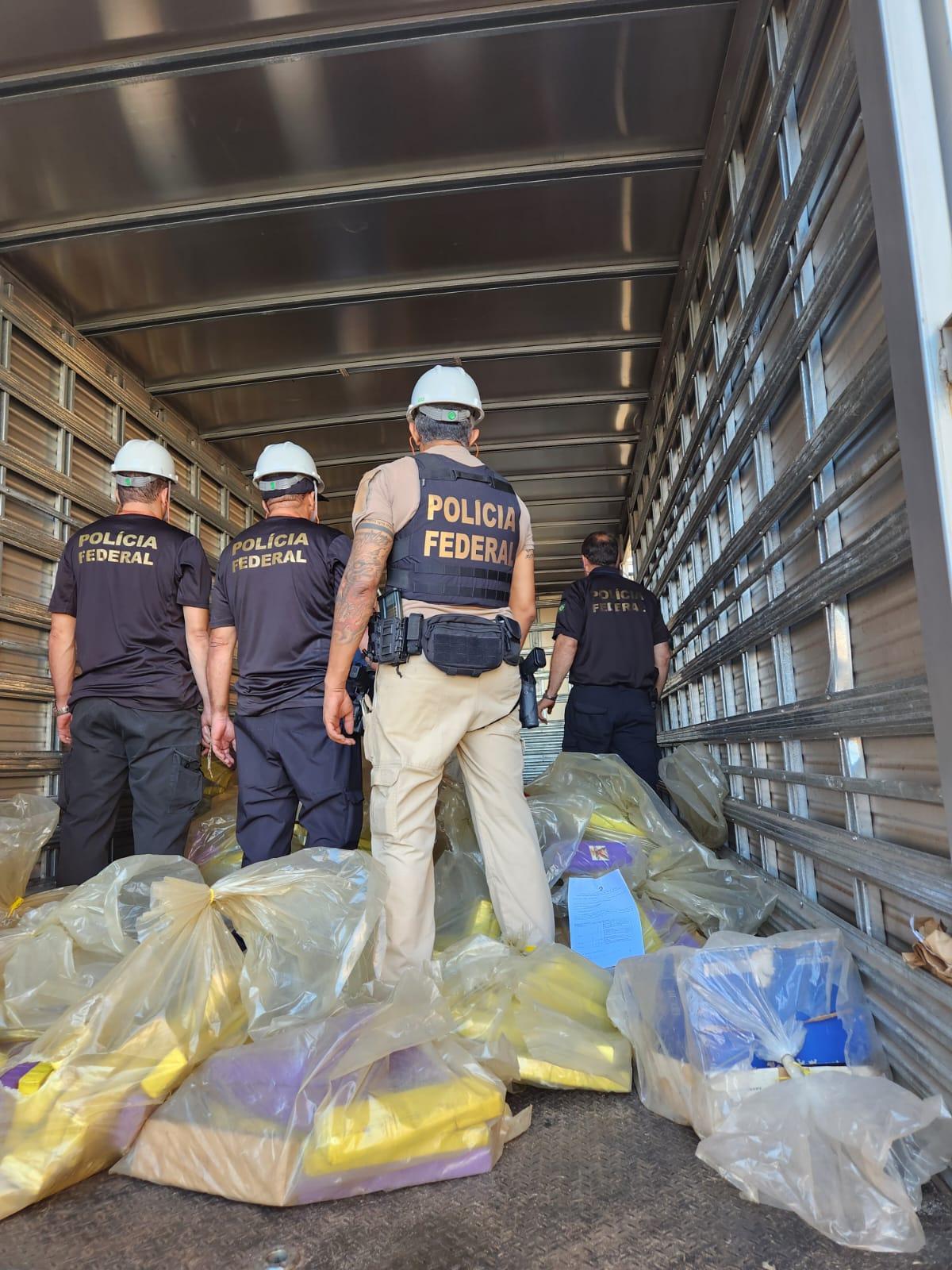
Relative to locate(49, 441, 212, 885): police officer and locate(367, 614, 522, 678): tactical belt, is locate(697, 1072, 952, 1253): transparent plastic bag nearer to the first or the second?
locate(367, 614, 522, 678): tactical belt

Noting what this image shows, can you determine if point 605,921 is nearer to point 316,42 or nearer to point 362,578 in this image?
point 362,578

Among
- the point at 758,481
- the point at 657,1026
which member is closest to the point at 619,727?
the point at 758,481

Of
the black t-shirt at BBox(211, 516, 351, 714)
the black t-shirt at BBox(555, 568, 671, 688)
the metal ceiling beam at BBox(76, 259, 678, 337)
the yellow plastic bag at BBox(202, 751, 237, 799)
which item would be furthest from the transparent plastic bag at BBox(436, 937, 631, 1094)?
the metal ceiling beam at BBox(76, 259, 678, 337)

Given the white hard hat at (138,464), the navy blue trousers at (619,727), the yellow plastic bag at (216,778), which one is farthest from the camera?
the navy blue trousers at (619,727)

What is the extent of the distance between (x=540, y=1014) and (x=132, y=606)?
2100 millimetres

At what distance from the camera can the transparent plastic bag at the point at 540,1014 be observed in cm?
157

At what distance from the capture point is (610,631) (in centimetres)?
402

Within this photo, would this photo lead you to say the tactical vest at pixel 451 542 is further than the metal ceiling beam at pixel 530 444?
No

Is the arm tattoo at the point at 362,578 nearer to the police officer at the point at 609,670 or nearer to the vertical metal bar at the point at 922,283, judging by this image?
the vertical metal bar at the point at 922,283

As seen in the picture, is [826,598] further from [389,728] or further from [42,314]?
[42,314]

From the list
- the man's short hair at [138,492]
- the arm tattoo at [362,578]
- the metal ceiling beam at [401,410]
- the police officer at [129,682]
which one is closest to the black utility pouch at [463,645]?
the arm tattoo at [362,578]

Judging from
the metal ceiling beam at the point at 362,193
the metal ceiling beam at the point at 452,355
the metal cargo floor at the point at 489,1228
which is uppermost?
the metal ceiling beam at the point at 362,193

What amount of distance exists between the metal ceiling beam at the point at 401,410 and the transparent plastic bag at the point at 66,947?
3105mm

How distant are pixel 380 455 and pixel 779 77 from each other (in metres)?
3.28
